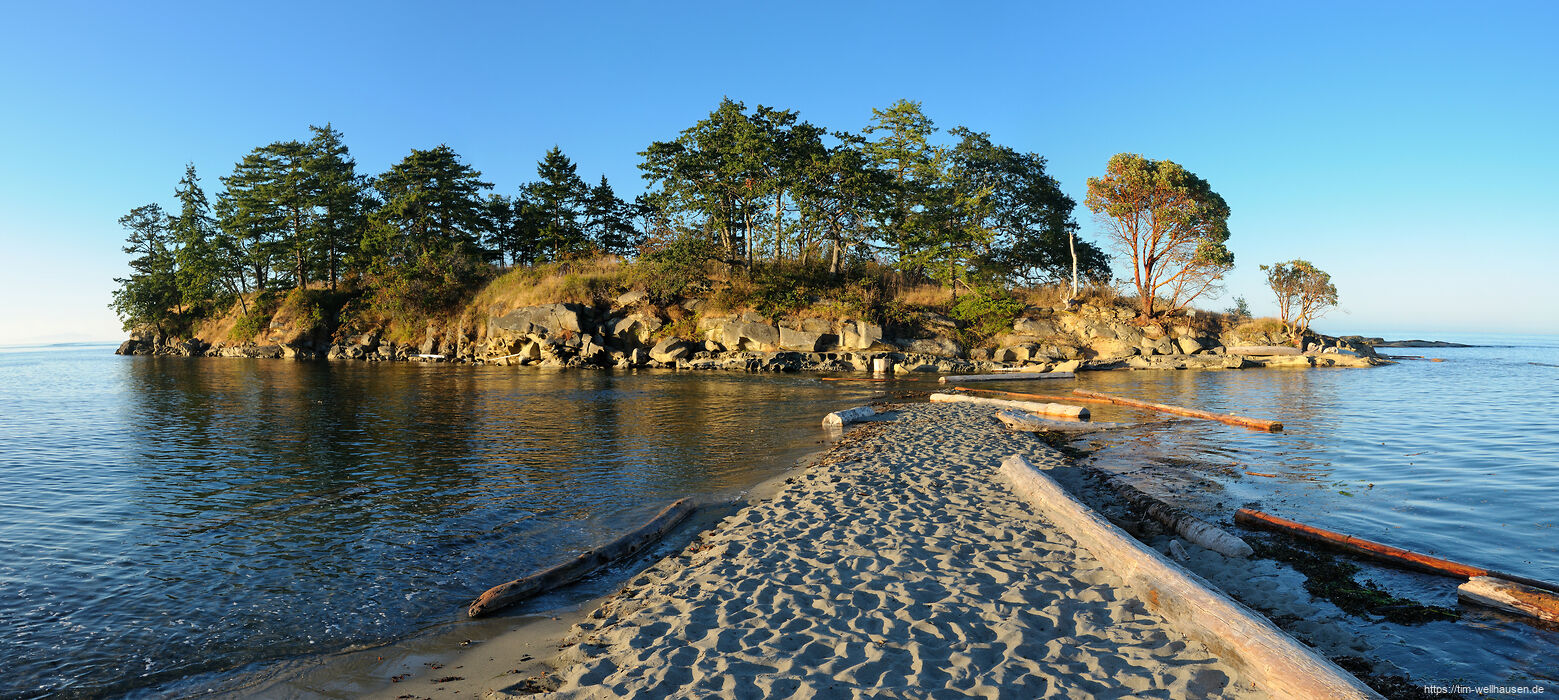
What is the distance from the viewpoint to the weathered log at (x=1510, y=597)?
180 inches

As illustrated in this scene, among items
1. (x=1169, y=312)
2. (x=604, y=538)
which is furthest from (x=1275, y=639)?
(x=1169, y=312)

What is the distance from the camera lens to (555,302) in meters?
39.5

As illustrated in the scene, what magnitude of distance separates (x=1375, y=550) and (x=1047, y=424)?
8.79 meters

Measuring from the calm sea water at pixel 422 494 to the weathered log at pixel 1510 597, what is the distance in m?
0.18

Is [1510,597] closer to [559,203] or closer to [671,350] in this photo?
[671,350]

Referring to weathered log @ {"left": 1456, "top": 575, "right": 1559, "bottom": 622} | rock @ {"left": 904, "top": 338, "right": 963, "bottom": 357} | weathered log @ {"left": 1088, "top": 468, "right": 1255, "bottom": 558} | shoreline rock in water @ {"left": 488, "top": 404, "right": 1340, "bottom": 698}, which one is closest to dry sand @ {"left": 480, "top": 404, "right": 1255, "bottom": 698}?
shoreline rock in water @ {"left": 488, "top": 404, "right": 1340, "bottom": 698}

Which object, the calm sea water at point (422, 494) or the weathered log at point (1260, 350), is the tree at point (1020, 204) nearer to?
the weathered log at point (1260, 350)

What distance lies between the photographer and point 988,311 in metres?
38.2

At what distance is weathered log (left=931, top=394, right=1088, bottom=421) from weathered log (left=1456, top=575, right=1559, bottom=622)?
1006 cm

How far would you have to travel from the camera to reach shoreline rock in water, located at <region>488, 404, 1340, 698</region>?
3.71 metres

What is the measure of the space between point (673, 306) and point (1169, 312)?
31771 millimetres

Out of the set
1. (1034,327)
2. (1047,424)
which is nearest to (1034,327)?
(1034,327)

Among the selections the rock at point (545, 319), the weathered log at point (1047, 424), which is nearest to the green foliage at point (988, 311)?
the rock at point (545, 319)

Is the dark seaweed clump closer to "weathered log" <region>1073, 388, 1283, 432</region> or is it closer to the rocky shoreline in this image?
"weathered log" <region>1073, 388, 1283, 432</region>
